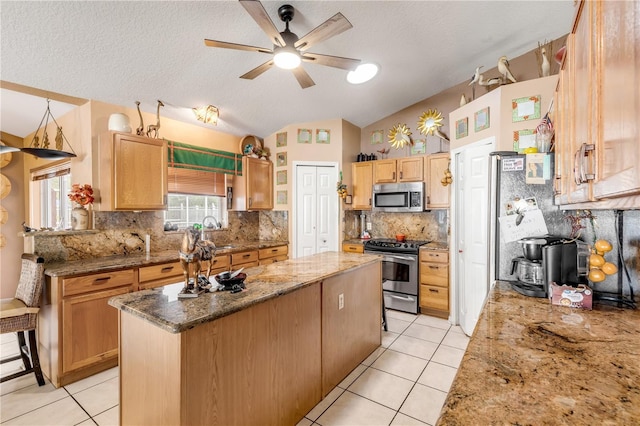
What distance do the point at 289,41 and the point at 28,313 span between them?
303 centimetres

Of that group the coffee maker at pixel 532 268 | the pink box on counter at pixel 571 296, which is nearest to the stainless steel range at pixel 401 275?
the coffee maker at pixel 532 268

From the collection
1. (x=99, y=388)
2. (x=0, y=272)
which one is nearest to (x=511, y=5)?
(x=99, y=388)

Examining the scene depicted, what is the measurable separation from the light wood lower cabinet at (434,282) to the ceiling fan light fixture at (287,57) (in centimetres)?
281

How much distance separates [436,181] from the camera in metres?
4.04

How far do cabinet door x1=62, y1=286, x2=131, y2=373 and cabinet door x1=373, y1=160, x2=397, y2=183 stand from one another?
3597 millimetres

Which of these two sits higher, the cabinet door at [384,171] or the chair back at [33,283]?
the cabinet door at [384,171]

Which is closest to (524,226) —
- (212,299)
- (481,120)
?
(481,120)

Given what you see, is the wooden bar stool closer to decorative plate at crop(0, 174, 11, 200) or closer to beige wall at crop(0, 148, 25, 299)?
decorative plate at crop(0, 174, 11, 200)

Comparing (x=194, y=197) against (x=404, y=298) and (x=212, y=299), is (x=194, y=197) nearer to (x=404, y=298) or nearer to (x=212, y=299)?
(x=212, y=299)

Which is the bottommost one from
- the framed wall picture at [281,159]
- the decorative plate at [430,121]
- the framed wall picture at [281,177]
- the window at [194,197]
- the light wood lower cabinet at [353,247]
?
the light wood lower cabinet at [353,247]

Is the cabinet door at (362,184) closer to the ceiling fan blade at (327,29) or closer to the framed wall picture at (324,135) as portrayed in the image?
the framed wall picture at (324,135)

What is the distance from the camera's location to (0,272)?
13.9 ft

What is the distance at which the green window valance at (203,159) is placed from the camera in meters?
3.70

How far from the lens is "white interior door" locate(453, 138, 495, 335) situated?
9.84 ft
